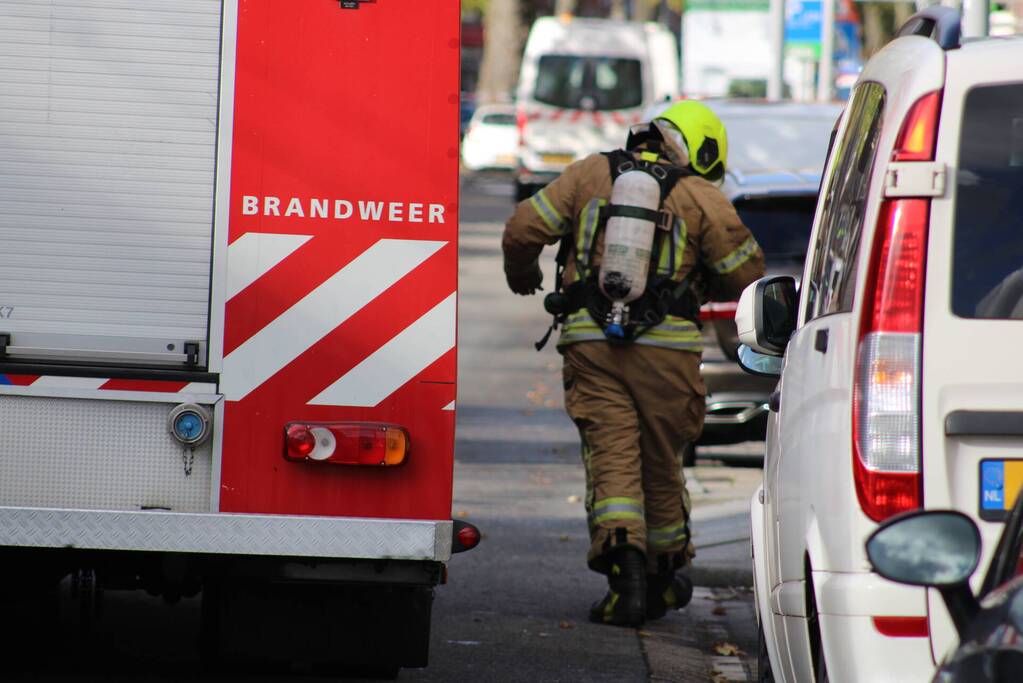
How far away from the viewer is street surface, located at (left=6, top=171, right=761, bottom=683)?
20.6ft

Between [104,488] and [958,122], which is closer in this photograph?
[958,122]

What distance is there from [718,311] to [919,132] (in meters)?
6.38

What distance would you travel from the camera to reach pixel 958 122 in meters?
3.64

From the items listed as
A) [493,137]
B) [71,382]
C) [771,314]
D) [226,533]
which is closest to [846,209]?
[771,314]

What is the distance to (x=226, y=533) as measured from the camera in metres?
4.99

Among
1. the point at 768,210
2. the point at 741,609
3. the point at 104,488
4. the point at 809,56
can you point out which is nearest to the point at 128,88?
the point at 104,488

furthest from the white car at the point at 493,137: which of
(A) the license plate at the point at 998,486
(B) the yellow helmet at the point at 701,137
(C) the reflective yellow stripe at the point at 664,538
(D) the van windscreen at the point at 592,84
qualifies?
(A) the license plate at the point at 998,486

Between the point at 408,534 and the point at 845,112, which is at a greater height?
the point at 845,112

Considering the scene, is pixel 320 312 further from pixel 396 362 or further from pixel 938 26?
pixel 938 26

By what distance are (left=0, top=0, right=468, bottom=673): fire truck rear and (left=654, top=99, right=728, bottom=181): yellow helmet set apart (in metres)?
2.27

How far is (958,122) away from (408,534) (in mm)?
2001

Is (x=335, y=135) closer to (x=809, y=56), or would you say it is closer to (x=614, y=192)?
(x=614, y=192)

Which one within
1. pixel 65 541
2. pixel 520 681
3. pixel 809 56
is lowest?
pixel 520 681

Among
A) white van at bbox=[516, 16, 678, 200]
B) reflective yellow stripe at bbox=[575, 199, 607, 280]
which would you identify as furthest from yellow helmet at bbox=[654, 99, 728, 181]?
white van at bbox=[516, 16, 678, 200]
